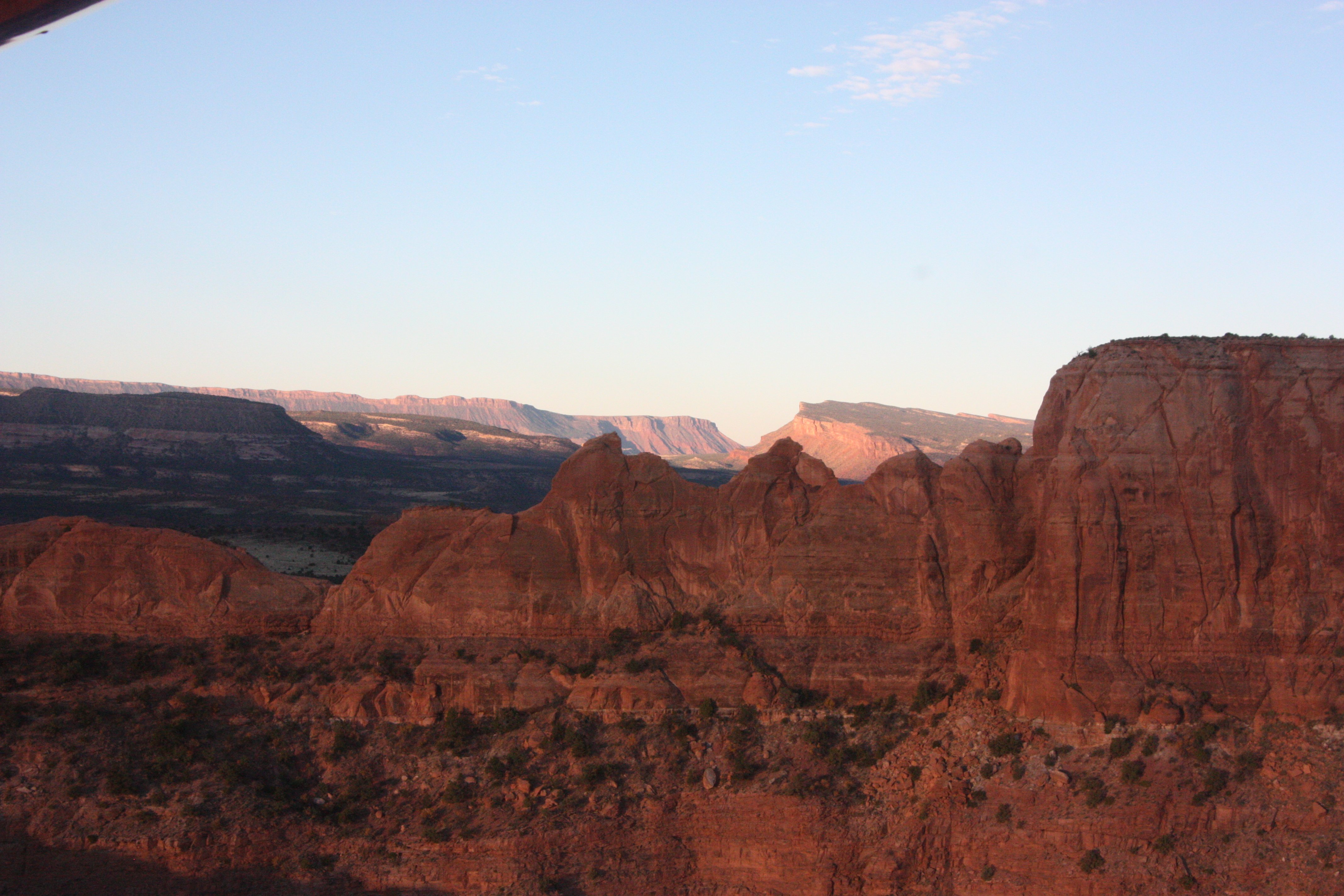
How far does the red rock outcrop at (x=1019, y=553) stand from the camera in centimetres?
2750

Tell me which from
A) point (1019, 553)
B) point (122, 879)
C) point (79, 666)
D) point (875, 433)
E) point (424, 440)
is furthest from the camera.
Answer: point (424, 440)

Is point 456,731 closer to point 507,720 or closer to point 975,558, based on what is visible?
point 507,720

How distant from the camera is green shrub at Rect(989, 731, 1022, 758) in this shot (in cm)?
2723

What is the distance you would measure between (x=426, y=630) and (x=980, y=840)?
54.1 feet

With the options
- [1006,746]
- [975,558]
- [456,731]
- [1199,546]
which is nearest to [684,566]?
[456,731]

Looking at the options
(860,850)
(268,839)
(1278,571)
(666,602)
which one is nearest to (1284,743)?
(1278,571)

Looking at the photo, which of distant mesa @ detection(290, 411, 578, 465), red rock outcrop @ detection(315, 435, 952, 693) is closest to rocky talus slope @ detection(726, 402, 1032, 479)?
distant mesa @ detection(290, 411, 578, 465)

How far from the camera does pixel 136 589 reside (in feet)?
105

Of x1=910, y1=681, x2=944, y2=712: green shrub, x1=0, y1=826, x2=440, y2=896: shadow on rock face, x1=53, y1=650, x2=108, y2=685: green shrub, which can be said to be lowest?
x1=0, y1=826, x2=440, y2=896: shadow on rock face

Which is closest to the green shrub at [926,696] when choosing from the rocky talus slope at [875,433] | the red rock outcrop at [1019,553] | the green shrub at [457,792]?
the red rock outcrop at [1019,553]

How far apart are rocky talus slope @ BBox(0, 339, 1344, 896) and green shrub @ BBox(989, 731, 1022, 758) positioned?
7 centimetres

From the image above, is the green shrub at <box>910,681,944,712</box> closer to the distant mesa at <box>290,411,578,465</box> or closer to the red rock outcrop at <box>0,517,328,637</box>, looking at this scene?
the red rock outcrop at <box>0,517,328,637</box>

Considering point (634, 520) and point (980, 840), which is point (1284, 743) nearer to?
point (980, 840)

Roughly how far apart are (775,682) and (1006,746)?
6334 mm
